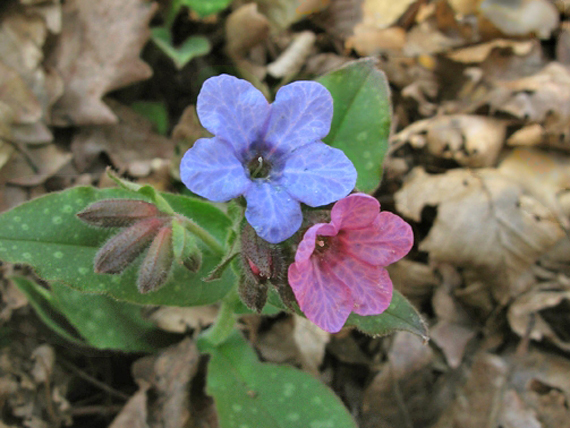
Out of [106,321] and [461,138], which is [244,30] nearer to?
[461,138]

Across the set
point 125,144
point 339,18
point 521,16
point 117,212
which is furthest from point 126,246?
point 521,16

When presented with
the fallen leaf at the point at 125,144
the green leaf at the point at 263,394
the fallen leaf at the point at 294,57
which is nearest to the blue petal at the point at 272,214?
the green leaf at the point at 263,394

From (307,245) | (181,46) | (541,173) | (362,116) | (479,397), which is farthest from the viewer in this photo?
(181,46)

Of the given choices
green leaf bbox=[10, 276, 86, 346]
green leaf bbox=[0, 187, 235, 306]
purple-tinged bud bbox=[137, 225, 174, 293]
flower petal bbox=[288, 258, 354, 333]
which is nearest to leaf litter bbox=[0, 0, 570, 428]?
green leaf bbox=[10, 276, 86, 346]

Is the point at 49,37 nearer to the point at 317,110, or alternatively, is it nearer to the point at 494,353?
the point at 317,110

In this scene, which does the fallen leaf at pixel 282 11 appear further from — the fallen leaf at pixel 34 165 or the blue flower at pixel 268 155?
the blue flower at pixel 268 155

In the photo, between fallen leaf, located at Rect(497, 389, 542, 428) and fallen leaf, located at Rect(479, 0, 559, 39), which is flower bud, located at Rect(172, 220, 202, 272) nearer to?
fallen leaf, located at Rect(497, 389, 542, 428)
